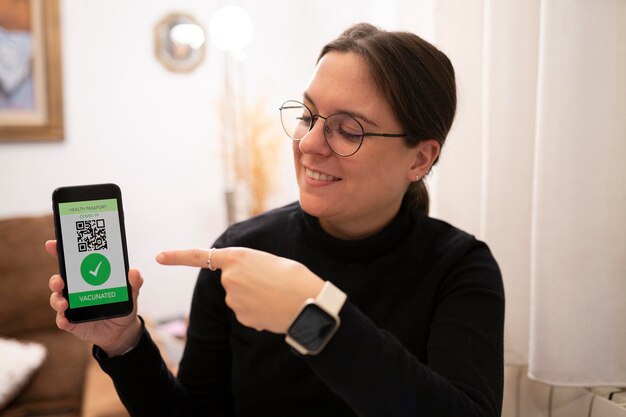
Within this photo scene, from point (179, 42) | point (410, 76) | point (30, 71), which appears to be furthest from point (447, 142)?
point (30, 71)

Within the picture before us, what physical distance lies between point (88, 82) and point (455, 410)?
2.41 meters

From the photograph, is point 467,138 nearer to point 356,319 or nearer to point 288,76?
point 356,319

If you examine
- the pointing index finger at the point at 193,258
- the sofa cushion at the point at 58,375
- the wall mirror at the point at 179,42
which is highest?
the wall mirror at the point at 179,42

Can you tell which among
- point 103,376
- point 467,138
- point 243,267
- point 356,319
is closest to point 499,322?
point 356,319

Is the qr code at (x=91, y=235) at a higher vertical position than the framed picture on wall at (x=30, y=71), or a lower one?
lower

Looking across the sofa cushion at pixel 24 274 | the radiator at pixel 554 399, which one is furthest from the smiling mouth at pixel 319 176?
the sofa cushion at pixel 24 274

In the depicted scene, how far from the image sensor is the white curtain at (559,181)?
1012 mm

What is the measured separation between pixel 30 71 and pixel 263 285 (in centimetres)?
225

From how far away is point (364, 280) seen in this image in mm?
1039

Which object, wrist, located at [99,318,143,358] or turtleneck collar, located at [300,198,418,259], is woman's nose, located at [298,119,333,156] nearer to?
turtleneck collar, located at [300,198,418,259]

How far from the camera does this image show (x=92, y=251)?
85 centimetres

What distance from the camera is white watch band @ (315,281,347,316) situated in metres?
0.66

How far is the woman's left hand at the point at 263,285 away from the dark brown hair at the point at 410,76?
0.41m

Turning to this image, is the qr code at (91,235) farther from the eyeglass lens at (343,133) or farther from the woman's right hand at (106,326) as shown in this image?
the eyeglass lens at (343,133)
